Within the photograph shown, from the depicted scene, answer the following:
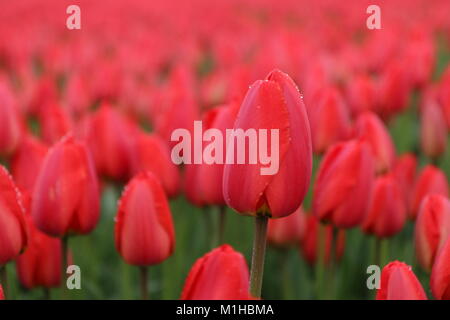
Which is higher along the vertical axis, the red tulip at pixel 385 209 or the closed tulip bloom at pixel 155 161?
the closed tulip bloom at pixel 155 161

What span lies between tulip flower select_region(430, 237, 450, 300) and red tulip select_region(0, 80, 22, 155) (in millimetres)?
1298

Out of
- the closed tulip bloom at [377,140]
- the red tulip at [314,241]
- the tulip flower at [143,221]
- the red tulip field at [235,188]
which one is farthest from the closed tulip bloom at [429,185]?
the tulip flower at [143,221]

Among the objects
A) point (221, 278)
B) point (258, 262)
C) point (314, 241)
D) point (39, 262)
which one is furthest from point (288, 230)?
point (221, 278)

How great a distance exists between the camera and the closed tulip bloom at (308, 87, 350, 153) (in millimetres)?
1680

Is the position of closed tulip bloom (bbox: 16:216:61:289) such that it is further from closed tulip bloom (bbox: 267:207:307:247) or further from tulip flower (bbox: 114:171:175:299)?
closed tulip bloom (bbox: 267:207:307:247)

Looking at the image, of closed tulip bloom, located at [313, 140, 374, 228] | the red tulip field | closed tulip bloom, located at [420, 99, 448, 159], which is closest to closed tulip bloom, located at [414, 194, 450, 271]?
the red tulip field

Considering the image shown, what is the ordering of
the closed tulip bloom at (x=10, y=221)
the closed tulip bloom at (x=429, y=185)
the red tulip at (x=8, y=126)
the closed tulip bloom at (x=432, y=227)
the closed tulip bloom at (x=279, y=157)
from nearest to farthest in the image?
the closed tulip bloom at (x=279, y=157)
the closed tulip bloom at (x=10, y=221)
the closed tulip bloom at (x=432, y=227)
the closed tulip bloom at (x=429, y=185)
the red tulip at (x=8, y=126)

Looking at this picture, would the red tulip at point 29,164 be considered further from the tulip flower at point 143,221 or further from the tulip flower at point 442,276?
the tulip flower at point 442,276

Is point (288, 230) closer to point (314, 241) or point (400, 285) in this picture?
point (314, 241)

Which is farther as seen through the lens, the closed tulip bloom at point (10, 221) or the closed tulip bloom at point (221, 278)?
the closed tulip bloom at point (10, 221)

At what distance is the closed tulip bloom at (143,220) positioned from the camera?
1.25 m

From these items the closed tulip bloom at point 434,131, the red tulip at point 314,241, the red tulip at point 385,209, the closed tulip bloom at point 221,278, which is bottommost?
the red tulip at point 314,241

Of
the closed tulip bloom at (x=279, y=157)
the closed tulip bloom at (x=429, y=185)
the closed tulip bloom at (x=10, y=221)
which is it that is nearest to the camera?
the closed tulip bloom at (x=279, y=157)
